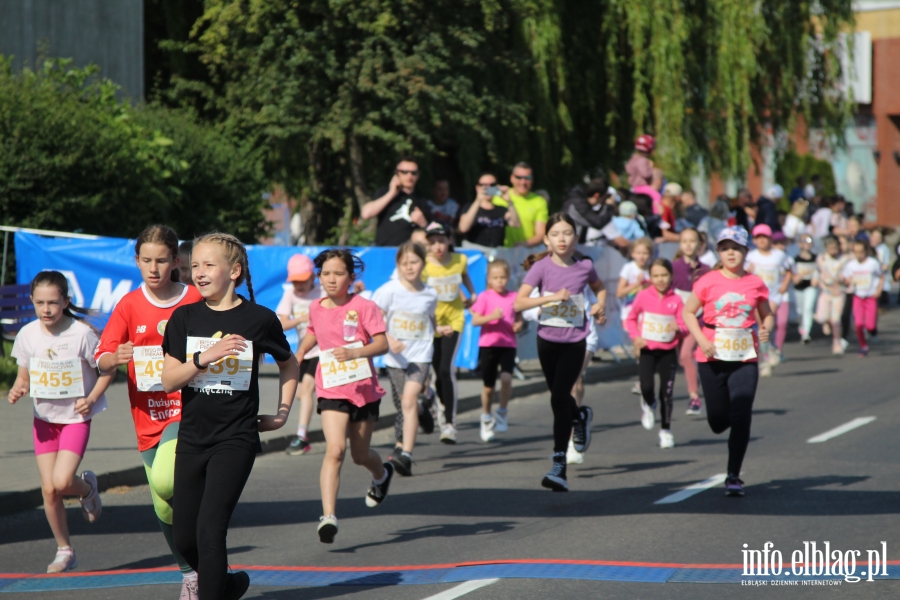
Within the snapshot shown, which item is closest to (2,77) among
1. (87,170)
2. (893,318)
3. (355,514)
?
(87,170)

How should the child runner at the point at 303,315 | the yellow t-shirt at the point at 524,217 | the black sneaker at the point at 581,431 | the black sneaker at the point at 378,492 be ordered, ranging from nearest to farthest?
the black sneaker at the point at 378,492 → the black sneaker at the point at 581,431 → the child runner at the point at 303,315 → the yellow t-shirt at the point at 524,217

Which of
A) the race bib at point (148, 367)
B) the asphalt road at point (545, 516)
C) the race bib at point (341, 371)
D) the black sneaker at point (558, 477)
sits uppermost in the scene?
the race bib at point (148, 367)

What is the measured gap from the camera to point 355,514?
26.7 feet

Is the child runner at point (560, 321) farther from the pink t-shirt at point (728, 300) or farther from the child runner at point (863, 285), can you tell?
the child runner at point (863, 285)

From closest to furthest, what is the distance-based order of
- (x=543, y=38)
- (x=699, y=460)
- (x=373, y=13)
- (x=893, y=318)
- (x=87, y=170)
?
1. (x=699, y=460)
2. (x=87, y=170)
3. (x=373, y=13)
4. (x=543, y=38)
5. (x=893, y=318)

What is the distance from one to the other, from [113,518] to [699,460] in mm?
4744

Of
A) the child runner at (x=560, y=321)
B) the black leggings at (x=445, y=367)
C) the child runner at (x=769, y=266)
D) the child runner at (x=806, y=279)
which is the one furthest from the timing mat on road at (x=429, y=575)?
the child runner at (x=806, y=279)

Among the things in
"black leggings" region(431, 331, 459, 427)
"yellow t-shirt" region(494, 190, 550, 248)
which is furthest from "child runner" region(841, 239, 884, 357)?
"black leggings" region(431, 331, 459, 427)

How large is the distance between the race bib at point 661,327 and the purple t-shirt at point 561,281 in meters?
2.15

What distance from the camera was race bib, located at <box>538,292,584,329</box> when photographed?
28.9 ft

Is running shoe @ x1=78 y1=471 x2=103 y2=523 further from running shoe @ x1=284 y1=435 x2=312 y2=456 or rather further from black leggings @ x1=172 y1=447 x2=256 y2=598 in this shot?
running shoe @ x1=284 y1=435 x2=312 y2=456

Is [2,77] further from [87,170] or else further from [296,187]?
[296,187]

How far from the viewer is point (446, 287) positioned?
11234 millimetres

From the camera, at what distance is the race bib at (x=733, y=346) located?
8531 millimetres
